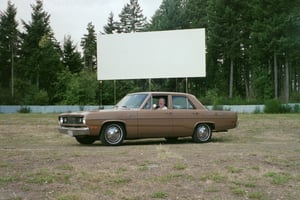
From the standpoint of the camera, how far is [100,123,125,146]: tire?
40.0 ft

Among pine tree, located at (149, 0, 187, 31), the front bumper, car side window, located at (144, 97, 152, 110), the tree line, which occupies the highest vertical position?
pine tree, located at (149, 0, 187, 31)

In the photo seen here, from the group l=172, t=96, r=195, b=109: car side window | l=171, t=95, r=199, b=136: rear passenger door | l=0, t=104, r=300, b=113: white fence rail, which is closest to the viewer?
l=171, t=95, r=199, b=136: rear passenger door

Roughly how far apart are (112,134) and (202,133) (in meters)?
2.84

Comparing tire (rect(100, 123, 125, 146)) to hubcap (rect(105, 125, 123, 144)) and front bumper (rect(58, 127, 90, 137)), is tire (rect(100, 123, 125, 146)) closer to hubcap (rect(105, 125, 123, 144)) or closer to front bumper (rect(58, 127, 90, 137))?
hubcap (rect(105, 125, 123, 144))

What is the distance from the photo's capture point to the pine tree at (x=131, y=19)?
77312mm

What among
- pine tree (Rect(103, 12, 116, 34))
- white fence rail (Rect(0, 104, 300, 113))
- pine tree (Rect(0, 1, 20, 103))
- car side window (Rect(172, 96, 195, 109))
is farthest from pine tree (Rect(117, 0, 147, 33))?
car side window (Rect(172, 96, 195, 109))

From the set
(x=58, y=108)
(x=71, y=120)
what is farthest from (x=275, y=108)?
(x=71, y=120)

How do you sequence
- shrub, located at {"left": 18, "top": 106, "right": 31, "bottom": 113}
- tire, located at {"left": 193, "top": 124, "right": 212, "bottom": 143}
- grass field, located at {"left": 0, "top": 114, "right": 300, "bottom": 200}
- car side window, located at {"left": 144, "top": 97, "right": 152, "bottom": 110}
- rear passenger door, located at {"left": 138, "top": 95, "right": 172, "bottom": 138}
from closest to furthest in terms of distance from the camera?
grass field, located at {"left": 0, "top": 114, "right": 300, "bottom": 200}, rear passenger door, located at {"left": 138, "top": 95, "right": 172, "bottom": 138}, car side window, located at {"left": 144, "top": 97, "right": 152, "bottom": 110}, tire, located at {"left": 193, "top": 124, "right": 212, "bottom": 143}, shrub, located at {"left": 18, "top": 106, "right": 31, "bottom": 113}

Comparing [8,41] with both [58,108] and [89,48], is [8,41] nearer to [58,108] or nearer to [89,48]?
[89,48]

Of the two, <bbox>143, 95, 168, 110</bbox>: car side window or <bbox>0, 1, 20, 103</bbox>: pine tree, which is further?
<bbox>0, 1, 20, 103</bbox>: pine tree

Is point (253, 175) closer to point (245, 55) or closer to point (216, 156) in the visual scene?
point (216, 156)

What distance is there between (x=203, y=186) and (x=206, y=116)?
7251mm

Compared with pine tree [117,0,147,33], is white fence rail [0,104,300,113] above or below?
below

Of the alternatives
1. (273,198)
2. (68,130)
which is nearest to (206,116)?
(68,130)
